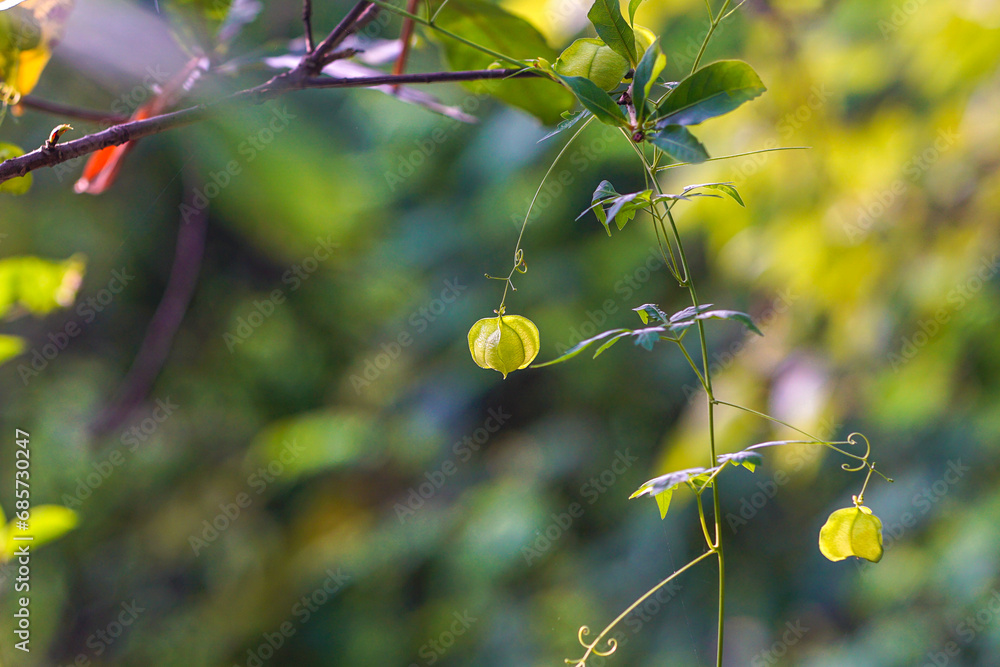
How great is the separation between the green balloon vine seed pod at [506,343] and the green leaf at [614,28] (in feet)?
0.45

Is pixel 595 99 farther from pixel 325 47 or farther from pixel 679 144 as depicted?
pixel 325 47

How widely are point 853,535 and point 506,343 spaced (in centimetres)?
19

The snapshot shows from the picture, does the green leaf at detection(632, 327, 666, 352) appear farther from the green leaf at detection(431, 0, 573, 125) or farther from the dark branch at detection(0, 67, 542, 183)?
the green leaf at detection(431, 0, 573, 125)

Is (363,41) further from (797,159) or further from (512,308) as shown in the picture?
(512,308)

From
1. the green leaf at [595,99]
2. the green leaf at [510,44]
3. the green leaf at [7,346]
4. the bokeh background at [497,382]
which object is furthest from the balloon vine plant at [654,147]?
the bokeh background at [497,382]

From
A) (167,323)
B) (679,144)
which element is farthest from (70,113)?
(167,323)

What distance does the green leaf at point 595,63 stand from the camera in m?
0.33

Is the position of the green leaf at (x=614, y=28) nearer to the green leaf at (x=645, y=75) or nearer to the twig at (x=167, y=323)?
the green leaf at (x=645, y=75)

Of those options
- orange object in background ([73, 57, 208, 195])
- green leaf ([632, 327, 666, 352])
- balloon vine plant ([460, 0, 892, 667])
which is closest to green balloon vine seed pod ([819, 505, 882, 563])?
balloon vine plant ([460, 0, 892, 667])

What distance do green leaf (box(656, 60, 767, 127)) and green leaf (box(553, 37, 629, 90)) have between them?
0.05 meters

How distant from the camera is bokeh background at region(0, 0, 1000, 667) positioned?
958mm

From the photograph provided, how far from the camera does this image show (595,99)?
0.28 m

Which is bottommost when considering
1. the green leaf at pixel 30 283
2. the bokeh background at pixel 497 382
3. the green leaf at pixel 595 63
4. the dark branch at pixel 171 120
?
the bokeh background at pixel 497 382

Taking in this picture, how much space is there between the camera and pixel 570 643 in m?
1.76
